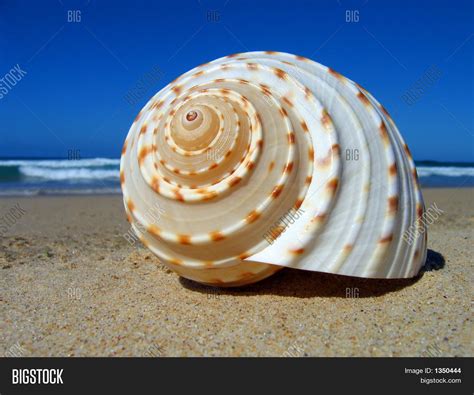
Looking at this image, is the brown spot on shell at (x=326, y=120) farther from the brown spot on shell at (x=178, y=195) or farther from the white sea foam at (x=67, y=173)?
the white sea foam at (x=67, y=173)

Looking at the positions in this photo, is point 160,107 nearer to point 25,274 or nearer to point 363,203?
point 363,203

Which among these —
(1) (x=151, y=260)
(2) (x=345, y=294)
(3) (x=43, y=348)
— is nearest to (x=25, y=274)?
(1) (x=151, y=260)

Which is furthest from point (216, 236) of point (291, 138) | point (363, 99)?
point (363, 99)

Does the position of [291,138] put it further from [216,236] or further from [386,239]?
[386,239]

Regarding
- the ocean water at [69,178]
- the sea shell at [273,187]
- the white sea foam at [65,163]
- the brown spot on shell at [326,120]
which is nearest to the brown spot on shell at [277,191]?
the sea shell at [273,187]
